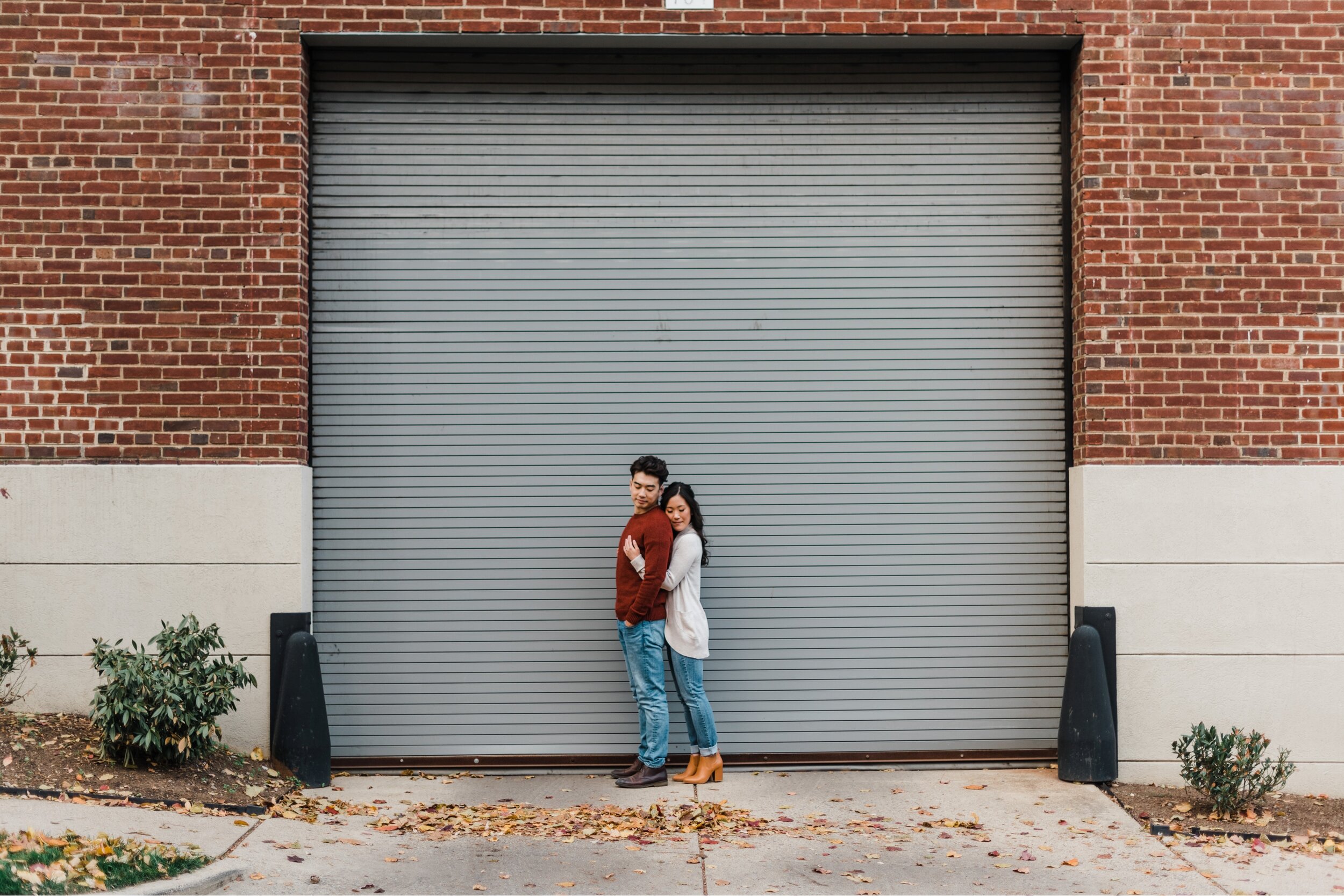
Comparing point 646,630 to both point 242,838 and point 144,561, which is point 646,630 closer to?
point 242,838

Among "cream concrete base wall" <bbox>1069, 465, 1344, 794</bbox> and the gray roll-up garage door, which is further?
the gray roll-up garage door

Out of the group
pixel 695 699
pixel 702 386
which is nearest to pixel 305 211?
pixel 702 386

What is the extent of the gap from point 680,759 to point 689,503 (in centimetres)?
182

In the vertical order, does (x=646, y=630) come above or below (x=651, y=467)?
below

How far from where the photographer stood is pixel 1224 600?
7.47 metres

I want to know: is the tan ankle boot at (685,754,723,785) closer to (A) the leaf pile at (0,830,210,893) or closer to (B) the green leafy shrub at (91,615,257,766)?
(B) the green leafy shrub at (91,615,257,766)

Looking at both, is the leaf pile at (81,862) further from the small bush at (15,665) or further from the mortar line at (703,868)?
the mortar line at (703,868)

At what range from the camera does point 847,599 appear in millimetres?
7836

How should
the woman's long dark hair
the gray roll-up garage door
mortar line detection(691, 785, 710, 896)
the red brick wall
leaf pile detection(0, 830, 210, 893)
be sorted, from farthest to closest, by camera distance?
the gray roll-up garage door < the red brick wall < the woman's long dark hair < mortar line detection(691, 785, 710, 896) < leaf pile detection(0, 830, 210, 893)

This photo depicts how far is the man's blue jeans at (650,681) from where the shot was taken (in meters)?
7.18

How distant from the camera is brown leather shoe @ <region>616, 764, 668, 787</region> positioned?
7.20 m

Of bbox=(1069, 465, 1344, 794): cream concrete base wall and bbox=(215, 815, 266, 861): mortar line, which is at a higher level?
bbox=(1069, 465, 1344, 794): cream concrete base wall

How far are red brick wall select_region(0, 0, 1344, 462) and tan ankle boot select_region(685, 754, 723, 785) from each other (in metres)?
3.19

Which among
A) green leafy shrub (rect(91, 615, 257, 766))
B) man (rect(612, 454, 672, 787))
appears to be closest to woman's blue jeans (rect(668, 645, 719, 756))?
man (rect(612, 454, 672, 787))
